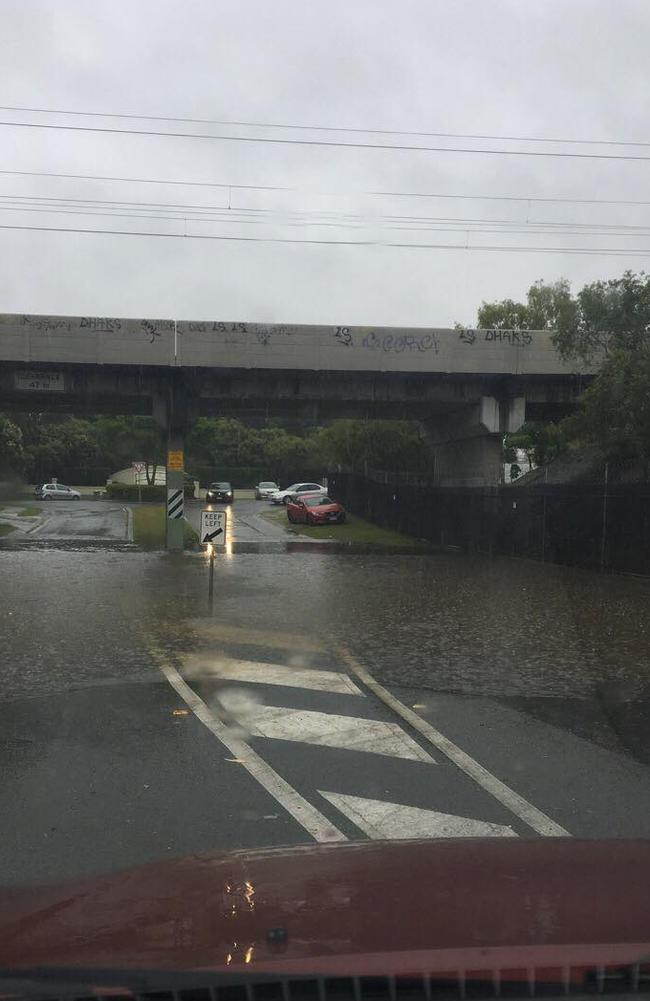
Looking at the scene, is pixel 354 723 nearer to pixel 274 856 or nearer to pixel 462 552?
pixel 274 856

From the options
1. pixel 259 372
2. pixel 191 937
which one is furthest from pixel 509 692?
pixel 259 372

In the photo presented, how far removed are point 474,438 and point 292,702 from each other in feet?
74.7

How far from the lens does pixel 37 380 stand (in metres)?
26.5

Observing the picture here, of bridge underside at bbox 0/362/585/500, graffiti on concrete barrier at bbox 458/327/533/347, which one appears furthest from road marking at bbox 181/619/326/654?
graffiti on concrete barrier at bbox 458/327/533/347

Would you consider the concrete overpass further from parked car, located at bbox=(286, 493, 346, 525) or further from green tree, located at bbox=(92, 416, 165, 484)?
green tree, located at bbox=(92, 416, 165, 484)

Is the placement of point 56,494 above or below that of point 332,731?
below

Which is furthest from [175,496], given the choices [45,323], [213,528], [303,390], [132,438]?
[132,438]

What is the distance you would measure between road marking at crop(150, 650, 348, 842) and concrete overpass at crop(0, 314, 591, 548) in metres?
17.6

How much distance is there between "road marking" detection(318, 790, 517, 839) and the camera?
196 inches

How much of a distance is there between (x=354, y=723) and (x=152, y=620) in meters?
6.05

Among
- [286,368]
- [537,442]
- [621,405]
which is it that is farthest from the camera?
[537,442]

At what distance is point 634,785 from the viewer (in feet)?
19.5

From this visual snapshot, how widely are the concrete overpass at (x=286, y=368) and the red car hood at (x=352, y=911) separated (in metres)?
22.6

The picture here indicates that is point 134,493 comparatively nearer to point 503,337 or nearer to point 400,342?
point 400,342
